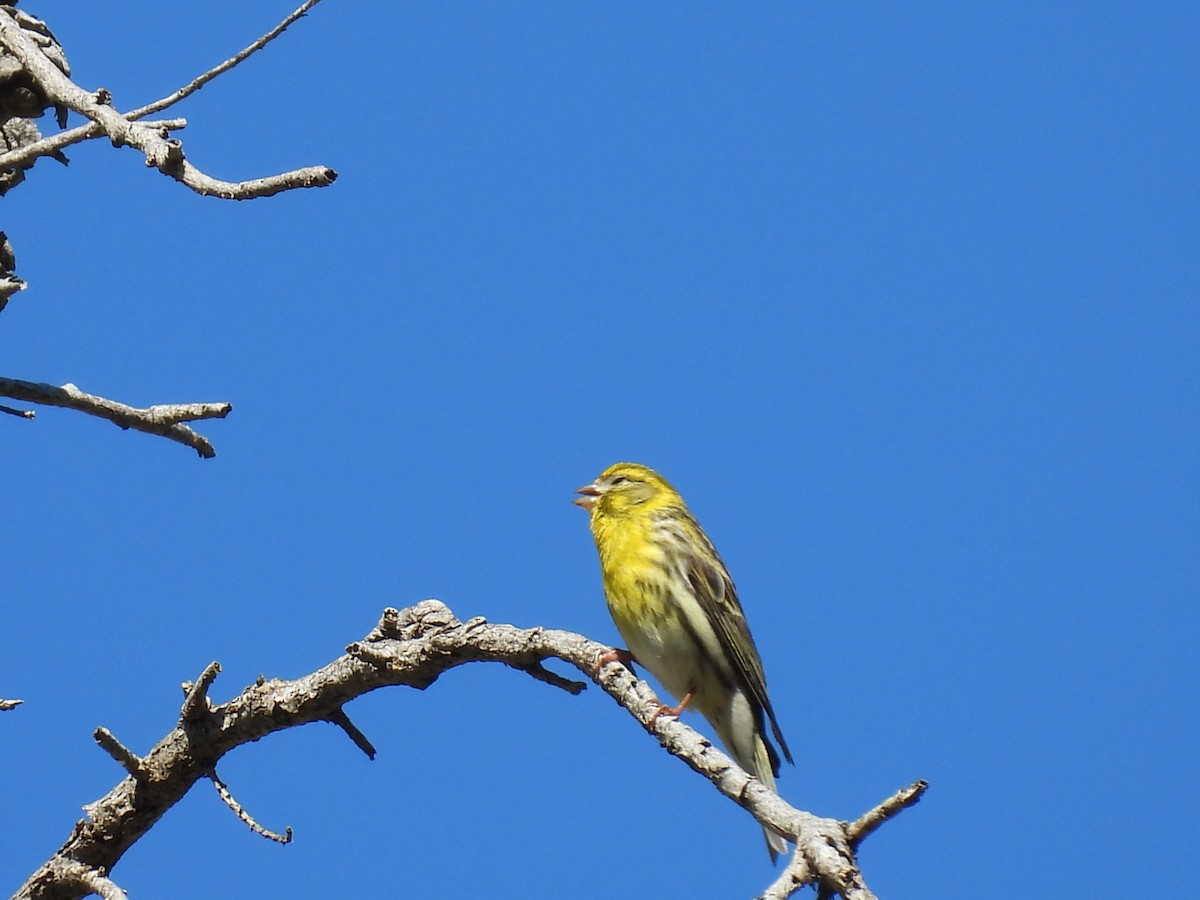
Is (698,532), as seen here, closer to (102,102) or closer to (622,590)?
(622,590)

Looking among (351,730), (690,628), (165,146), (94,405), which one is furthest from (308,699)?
(690,628)


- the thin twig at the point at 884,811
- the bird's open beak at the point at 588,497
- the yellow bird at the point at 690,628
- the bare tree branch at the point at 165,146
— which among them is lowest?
the thin twig at the point at 884,811

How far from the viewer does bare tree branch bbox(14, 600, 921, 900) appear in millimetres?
4445

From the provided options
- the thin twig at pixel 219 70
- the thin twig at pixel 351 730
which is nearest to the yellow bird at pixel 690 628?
the thin twig at pixel 351 730

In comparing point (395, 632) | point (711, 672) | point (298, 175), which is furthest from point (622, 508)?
point (298, 175)

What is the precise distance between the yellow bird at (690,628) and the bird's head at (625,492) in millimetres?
191

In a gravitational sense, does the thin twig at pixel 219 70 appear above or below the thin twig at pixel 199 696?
above

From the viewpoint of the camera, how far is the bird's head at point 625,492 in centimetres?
717

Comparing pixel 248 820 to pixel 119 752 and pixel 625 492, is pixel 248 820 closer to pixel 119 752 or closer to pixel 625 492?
pixel 119 752

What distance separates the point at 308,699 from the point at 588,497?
279 centimetres

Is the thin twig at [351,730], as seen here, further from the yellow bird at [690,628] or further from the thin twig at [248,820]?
the yellow bird at [690,628]

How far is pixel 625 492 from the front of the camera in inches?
288

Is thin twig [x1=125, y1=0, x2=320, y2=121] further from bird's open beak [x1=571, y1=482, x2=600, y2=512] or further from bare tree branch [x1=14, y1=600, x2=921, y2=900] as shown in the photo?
bird's open beak [x1=571, y1=482, x2=600, y2=512]

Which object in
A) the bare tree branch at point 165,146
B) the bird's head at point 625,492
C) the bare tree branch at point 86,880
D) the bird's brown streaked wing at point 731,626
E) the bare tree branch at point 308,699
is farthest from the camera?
the bird's head at point 625,492
